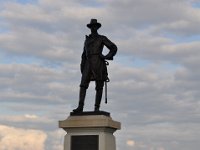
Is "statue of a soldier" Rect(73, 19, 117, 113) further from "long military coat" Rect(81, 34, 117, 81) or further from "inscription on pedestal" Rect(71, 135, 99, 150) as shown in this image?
"inscription on pedestal" Rect(71, 135, 99, 150)

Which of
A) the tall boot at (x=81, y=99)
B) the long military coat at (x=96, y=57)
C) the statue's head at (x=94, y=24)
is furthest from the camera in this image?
the statue's head at (x=94, y=24)

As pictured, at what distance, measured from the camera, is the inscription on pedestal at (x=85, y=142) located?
15555 mm

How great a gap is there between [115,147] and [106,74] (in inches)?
96.0

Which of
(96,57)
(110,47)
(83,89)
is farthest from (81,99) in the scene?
(110,47)

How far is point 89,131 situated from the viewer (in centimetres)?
1569

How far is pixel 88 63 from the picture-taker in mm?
16594

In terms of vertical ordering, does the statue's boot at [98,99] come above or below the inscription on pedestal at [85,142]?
above

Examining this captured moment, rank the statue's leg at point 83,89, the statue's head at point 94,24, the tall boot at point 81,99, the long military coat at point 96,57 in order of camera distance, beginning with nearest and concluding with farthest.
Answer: the tall boot at point 81,99 < the statue's leg at point 83,89 < the long military coat at point 96,57 < the statue's head at point 94,24

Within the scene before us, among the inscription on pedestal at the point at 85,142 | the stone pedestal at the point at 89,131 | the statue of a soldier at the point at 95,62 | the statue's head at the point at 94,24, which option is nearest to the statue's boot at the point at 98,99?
the statue of a soldier at the point at 95,62

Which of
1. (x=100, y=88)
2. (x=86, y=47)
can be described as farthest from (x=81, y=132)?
(x=86, y=47)

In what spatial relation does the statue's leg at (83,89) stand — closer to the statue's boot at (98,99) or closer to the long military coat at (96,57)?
the long military coat at (96,57)

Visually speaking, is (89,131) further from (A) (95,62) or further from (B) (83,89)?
(A) (95,62)

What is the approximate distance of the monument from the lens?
15570mm

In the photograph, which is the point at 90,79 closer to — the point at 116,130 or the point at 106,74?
the point at 106,74
